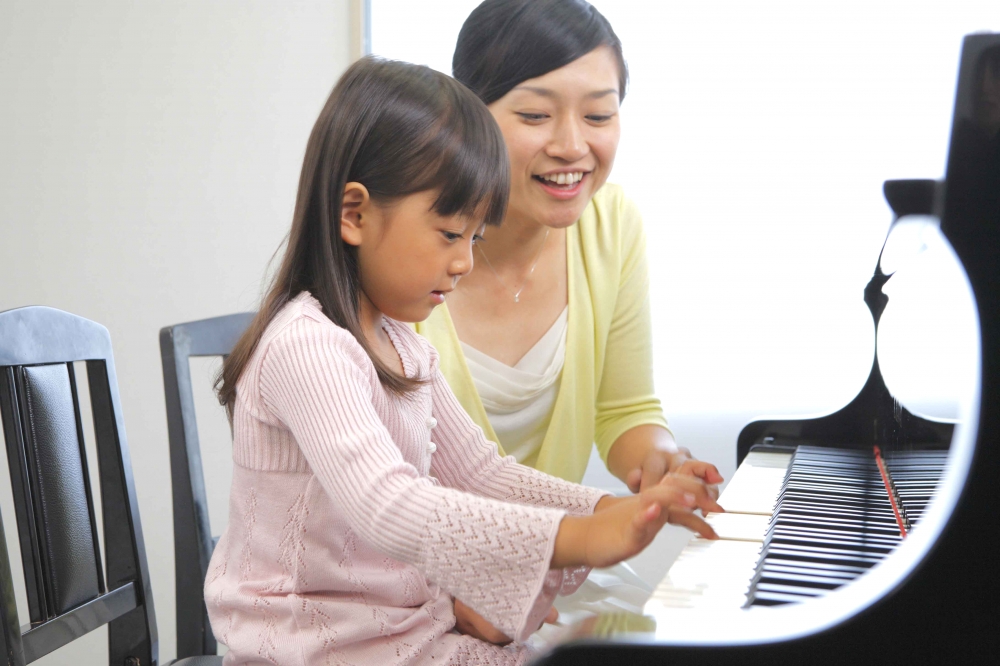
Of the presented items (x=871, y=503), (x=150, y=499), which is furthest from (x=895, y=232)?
(x=150, y=499)

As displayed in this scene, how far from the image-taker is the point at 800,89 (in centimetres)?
254

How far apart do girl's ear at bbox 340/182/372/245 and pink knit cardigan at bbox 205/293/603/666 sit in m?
0.09

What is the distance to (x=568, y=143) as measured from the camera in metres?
1.59

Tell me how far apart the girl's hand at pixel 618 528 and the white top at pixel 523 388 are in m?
0.84

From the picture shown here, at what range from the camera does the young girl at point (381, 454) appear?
2.66ft

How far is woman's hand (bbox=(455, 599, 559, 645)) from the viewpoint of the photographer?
1.01 metres

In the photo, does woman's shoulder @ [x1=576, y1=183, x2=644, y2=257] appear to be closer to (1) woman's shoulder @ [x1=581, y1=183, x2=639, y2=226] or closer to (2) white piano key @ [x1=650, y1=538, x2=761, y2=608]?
(1) woman's shoulder @ [x1=581, y1=183, x2=639, y2=226]

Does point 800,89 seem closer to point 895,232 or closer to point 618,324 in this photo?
point 618,324

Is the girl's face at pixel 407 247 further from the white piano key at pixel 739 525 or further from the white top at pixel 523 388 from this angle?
the white top at pixel 523 388

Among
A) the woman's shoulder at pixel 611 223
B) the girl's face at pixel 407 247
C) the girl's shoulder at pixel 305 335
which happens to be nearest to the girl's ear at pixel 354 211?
the girl's face at pixel 407 247

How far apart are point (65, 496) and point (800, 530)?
0.85 meters

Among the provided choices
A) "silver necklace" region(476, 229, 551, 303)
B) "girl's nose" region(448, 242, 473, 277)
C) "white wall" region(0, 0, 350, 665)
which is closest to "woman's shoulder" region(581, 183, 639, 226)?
"silver necklace" region(476, 229, 551, 303)

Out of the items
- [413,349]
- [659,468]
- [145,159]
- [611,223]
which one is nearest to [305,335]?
[413,349]

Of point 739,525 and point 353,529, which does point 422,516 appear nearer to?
point 353,529
